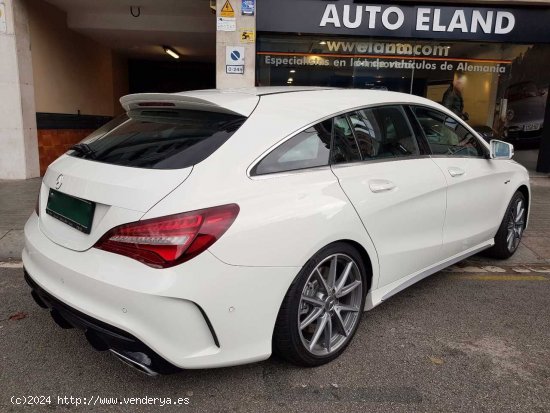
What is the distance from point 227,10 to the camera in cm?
808

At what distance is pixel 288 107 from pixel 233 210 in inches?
34.4

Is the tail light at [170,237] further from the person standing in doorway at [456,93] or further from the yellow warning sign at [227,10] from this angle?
the person standing in doorway at [456,93]

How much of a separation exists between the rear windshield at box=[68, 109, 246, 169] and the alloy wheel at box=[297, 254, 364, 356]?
904mm

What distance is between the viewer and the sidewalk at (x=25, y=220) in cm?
486

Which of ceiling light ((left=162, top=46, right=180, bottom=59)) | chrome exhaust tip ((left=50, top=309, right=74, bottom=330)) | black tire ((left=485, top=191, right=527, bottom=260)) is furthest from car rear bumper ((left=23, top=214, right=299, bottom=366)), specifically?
ceiling light ((left=162, top=46, right=180, bottom=59))

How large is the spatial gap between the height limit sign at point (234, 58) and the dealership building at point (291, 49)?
2 centimetres

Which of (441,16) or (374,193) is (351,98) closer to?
(374,193)

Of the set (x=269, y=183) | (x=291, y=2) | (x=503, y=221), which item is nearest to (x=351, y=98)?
(x=269, y=183)

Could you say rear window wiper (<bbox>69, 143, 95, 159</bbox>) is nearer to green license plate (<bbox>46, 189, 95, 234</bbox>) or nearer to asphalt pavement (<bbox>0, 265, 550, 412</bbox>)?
green license plate (<bbox>46, 189, 95, 234</bbox>)

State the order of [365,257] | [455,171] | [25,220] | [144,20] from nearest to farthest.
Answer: [365,257]
[455,171]
[25,220]
[144,20]

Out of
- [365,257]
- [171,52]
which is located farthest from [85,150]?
[171,52]

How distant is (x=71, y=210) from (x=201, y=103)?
35.9 inches

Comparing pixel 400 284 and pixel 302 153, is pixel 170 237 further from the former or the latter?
pixel 400 284

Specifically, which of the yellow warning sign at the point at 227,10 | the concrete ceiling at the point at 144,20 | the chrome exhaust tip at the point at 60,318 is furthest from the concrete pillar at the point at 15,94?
the chrome exhaust tip at the point at 60,318
